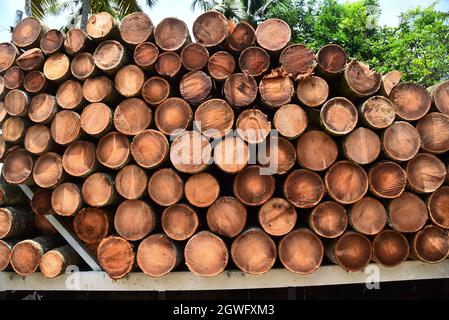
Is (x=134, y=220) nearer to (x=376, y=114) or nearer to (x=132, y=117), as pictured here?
(x=132, y=117)

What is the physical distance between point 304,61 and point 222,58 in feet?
2.21

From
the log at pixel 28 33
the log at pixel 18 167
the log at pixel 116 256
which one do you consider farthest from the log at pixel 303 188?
the log at pixel 28 33

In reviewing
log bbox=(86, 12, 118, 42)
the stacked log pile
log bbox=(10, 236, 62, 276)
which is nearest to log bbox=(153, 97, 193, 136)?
the stacked log pile

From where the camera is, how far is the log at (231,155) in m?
2.53

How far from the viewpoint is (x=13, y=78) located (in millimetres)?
3084

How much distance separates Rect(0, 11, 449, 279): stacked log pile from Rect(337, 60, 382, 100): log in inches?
0.5

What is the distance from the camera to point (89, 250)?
3018 millimetres

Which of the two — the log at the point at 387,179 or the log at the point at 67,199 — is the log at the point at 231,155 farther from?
the log at the point at 67,199

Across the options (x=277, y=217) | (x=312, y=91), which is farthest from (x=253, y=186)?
(x=312, y=91)

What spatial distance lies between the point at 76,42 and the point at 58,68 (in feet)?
0.92

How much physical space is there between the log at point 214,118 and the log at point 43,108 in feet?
4.25

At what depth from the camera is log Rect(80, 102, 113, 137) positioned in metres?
2.81
